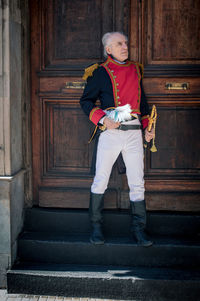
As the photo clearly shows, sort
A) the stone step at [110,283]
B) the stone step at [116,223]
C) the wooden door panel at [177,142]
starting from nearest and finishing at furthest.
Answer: the stone step at [110,283] < the stone step at [116,223] < the wooden door panel at [177,142]

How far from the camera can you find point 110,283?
9.28 feet

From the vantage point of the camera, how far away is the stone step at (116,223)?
130 inches

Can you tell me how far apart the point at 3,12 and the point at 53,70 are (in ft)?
2.52

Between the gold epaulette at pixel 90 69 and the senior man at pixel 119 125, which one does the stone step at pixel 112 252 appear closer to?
the senior man at pixel 119 125

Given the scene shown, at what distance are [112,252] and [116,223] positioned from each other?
1.12ft

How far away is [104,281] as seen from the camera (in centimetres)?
283

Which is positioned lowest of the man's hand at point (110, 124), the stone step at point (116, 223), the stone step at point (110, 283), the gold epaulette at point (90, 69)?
the stone step at point (110, 283)

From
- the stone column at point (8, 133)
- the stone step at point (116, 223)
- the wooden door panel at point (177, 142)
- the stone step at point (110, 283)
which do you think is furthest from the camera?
the wooden door panel at point (177, 142)

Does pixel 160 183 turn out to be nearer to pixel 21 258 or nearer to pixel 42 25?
pixel 21 258

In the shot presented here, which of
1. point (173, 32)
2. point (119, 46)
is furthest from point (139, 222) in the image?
point (173, 32)

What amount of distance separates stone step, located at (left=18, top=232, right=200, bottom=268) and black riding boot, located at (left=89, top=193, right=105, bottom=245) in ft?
0.21

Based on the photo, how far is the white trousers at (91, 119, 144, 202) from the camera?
9.83ft

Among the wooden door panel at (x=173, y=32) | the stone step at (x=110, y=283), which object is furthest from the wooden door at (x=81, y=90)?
the stone step at (x=110, y=283)

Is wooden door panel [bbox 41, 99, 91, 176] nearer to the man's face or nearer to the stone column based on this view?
the stone column
